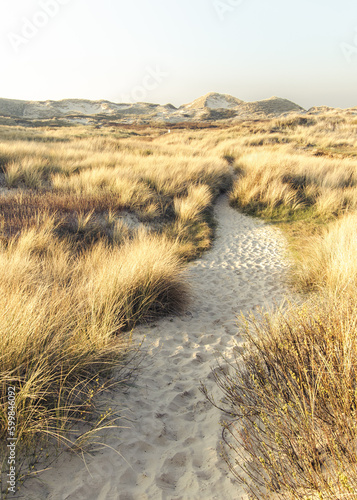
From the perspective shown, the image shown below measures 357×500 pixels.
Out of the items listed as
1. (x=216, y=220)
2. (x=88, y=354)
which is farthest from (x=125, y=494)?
(x=216, y=220)

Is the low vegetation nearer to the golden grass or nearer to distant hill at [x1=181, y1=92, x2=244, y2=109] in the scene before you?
the golden grass

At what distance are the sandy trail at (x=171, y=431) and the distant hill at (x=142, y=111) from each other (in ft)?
149

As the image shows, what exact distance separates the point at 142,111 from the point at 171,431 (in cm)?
7887

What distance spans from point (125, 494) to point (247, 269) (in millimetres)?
4617

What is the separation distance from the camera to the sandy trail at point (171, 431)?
5.66 feet

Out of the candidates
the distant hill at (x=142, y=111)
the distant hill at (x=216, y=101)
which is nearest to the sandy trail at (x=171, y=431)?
the distant hill at (x=142, y=111)

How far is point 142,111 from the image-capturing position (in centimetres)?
7181

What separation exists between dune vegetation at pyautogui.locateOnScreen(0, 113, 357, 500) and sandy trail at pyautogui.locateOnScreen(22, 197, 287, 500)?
0.55ft

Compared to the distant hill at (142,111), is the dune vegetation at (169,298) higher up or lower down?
lower down

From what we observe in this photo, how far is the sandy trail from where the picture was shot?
1727 millimetres

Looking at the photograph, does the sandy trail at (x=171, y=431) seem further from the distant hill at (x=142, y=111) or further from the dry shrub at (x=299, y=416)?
the distant hill at (x=142, y=111)

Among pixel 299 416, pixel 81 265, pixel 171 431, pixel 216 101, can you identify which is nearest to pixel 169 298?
pixel 81 265

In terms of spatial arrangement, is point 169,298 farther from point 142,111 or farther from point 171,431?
point 142,111

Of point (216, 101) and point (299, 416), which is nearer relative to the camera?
point (299, 416)
